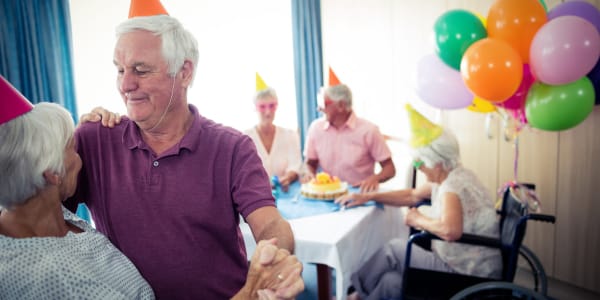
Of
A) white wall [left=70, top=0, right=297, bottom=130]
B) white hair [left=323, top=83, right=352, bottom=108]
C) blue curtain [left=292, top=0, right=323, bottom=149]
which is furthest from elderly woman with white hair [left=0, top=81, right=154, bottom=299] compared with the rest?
blue curtain [left=292, top=0, right=323, bottom=149]

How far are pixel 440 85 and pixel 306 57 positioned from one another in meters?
2.57

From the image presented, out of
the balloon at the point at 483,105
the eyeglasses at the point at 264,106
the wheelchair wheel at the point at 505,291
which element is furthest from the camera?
the eyeglasses at the point at 264,106

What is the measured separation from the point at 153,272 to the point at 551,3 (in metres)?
3.15

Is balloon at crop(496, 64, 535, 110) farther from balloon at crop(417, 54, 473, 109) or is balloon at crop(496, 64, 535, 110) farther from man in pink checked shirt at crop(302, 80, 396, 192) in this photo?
man in pink checked shirt at crop(302, 80, 396, 192)

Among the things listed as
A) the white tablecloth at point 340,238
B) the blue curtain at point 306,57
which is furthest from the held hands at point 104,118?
the blue curtain at point 306,57

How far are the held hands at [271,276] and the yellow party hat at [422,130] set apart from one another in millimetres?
1516

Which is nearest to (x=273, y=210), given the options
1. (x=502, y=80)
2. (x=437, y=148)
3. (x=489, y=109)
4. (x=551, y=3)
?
(x=437, y=148)

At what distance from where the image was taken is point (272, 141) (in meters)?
3.15

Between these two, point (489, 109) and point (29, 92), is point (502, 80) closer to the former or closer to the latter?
point (489, 109)

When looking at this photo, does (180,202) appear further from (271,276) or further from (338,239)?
(338,239)

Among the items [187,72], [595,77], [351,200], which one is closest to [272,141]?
[351,200]

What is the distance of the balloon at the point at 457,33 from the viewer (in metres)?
2.26

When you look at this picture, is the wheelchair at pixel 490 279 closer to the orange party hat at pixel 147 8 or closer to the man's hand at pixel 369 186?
the man's hand at pixel 369 186

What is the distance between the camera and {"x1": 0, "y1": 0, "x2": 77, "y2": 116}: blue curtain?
8.44 feet
